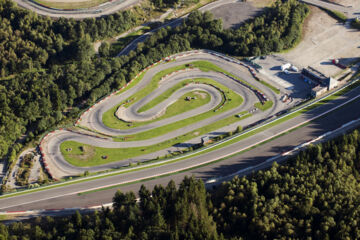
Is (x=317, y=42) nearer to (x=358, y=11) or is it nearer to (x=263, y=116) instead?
(x=358, y=11)

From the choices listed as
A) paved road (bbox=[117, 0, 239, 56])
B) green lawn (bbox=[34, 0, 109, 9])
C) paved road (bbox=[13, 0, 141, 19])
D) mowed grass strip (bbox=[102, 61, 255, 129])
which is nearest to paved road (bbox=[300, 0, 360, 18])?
paved road (bbox=[117, 0, 239, 56])

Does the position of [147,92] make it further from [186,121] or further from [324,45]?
[324,45]

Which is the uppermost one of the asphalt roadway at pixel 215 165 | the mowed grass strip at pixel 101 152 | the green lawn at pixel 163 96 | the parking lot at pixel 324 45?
the parking lot at pixel 324 45

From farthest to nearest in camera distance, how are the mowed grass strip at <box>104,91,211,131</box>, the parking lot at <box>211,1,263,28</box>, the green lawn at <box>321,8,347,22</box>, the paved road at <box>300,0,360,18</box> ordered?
1. the paved road at <box>300,0,360,18</box>
2. the green lawn at <box>321,8,347,22</box>
3. the parking lot at <box>211,1,263,28</box>
4. the mowed grass strip at <box>104,91,211,131</box>

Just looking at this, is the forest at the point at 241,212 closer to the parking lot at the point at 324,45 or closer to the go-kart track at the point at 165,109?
the go-kart track at the point at 165,109

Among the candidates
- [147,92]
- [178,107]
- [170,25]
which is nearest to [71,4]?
[170,25]

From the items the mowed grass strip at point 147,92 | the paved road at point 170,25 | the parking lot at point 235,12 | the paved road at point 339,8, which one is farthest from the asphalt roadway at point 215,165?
the paved road at point 170,25

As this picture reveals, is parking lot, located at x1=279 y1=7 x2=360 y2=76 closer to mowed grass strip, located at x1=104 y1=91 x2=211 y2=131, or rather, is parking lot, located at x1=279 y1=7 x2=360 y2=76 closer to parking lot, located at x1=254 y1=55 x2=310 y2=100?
parking lot, located at x1=254 y1=55 x2=310 y2=100

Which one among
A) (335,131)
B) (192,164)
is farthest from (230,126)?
(335,131)

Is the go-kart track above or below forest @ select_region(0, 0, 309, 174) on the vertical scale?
below
